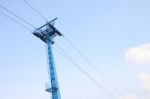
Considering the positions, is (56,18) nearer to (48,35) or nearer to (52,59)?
(48,35)

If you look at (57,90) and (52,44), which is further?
(52,44)

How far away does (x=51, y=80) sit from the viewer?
41000mm

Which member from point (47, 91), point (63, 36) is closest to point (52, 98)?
point (47, 91)

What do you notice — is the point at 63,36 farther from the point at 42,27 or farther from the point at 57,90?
the point at 57,90

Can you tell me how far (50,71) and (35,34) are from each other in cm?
496

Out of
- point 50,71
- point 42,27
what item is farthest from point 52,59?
point 42,27

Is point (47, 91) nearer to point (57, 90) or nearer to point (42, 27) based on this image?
point (57, 90)

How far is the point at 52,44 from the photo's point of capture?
43.8 meters

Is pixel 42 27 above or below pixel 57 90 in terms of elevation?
above

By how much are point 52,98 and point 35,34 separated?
321 inches

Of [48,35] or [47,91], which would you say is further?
[48,35]

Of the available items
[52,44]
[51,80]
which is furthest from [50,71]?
[52,44]

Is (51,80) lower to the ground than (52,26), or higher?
lower

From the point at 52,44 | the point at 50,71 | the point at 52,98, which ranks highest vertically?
the point at 52,44
